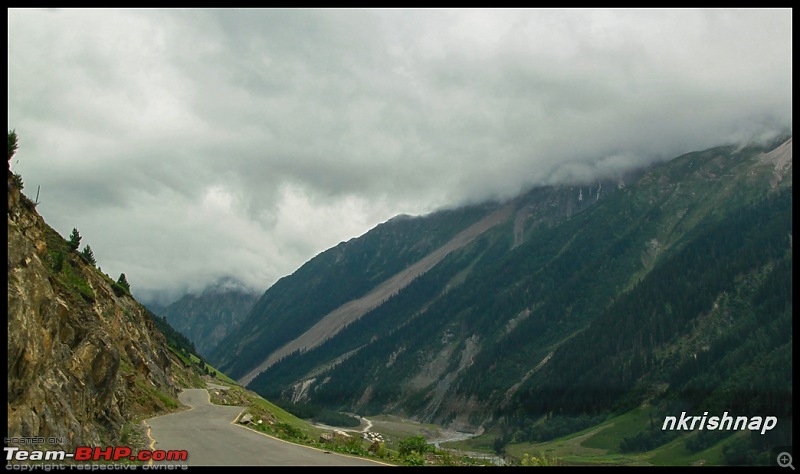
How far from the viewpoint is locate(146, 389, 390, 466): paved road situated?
22.6 m

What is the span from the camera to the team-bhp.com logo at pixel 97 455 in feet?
61.3

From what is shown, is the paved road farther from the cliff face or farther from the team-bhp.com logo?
the cliff face

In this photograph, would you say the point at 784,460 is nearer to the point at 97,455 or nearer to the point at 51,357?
the point at 97,455

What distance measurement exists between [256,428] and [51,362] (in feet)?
46.3

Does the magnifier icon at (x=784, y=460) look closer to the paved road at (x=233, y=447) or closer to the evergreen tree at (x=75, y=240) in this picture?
the paved road at (x=233, y=447)

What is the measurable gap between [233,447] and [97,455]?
577 cm

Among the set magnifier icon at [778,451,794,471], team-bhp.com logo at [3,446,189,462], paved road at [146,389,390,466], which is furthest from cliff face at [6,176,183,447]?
magnifier icon at [778,451,794,471]

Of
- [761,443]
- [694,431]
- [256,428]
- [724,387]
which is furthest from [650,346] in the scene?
[256,428]

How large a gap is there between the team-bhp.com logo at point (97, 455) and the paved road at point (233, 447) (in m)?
0.93

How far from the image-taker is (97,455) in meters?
24.4

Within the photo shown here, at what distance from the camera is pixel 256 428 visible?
36219 millimetres

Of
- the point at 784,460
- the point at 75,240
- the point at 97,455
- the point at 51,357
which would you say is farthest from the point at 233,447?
the point at 75,240

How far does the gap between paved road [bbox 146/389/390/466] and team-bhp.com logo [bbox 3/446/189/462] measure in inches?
36.8

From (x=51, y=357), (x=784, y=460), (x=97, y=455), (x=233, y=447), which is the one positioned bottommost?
(x=784, y=460)
